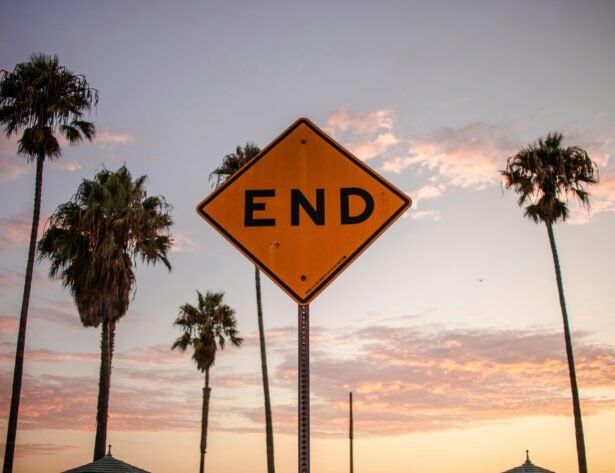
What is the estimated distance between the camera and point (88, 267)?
25.4m

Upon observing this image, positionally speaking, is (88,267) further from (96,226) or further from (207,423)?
(207,423)

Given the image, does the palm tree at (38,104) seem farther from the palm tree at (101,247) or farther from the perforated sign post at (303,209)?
the perforated sign post at (303,209)

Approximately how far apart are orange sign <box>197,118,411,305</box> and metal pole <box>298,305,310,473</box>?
7.3 inches

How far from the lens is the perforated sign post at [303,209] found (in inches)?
155

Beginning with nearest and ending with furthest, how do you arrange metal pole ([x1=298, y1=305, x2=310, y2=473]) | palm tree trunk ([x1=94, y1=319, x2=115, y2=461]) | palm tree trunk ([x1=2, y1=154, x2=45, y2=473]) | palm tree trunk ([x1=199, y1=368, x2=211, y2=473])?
metal pole ([x1=298, y1=305, x2=310, y2=473]), palm tree trunk ([x1=2, y1=154, x2=45, y2=473]), palm tree trunk ([x1=94, y1=319, x2=115, y2=461]), palm tree trunk ([x1=199, y1=368, x2=211, y2=473])

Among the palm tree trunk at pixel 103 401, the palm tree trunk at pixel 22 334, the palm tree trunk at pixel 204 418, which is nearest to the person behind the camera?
the palm tree trunk at pixel 22 334

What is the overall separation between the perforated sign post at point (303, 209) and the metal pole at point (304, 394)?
14 cm

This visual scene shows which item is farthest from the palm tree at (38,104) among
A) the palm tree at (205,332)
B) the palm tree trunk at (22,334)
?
the palm tree at (205,332)

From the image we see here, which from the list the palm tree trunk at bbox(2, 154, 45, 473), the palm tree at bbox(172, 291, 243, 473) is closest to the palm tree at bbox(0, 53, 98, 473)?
the palm tree trunk at bbox(2, 154, 45, 473)

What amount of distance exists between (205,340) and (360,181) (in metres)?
38.2

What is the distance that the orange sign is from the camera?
3.95m

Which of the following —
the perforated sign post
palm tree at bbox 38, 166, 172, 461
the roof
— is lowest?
the roof

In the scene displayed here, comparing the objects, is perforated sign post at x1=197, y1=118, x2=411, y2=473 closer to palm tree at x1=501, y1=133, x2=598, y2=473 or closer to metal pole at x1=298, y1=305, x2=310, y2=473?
metal pole at x1=298, y1=305, x2=310, y2=473

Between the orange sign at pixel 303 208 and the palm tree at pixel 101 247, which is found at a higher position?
the palm tree at pixel 101 247
